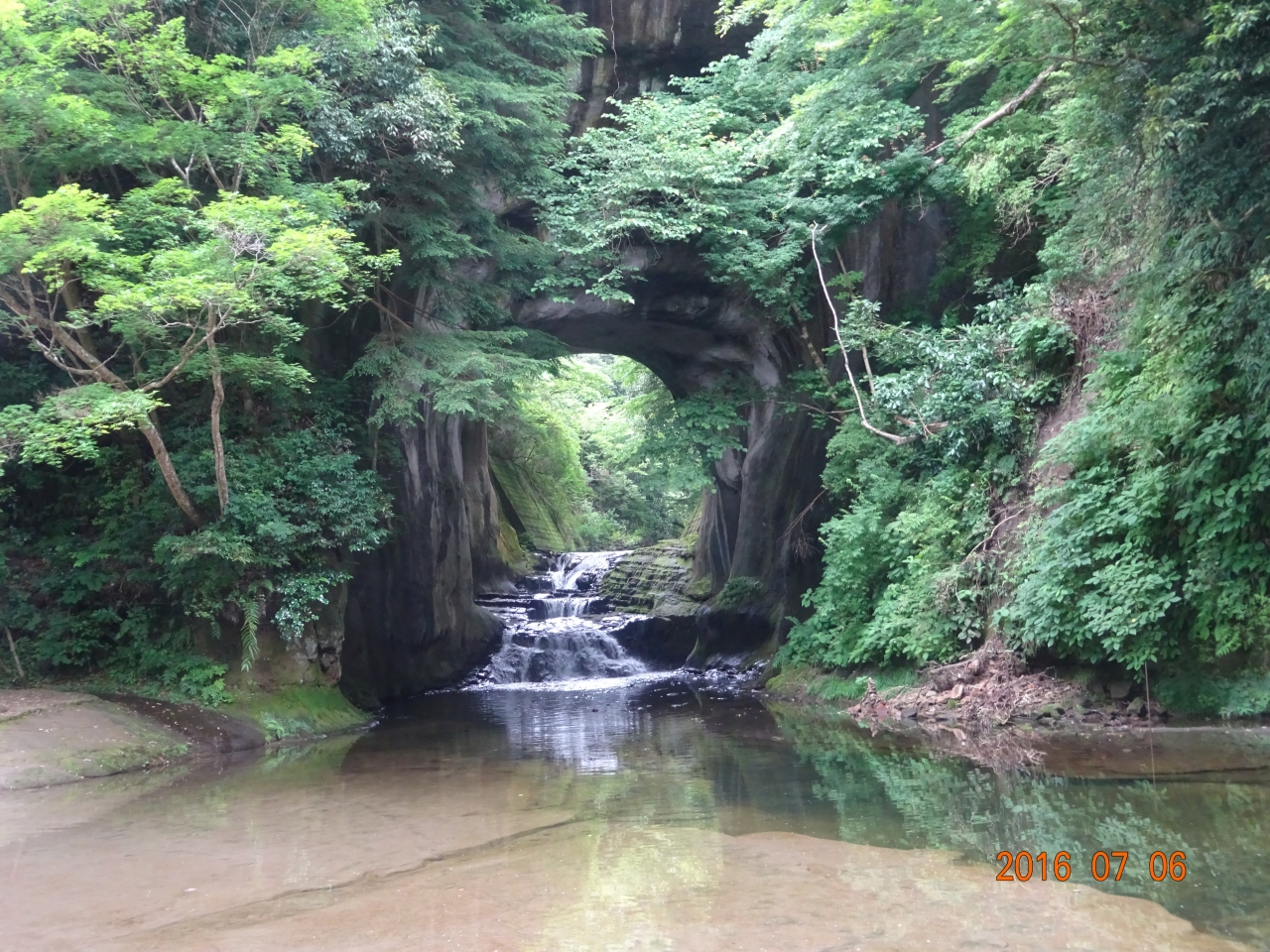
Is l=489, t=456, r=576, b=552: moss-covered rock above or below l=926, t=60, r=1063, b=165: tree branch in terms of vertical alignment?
below

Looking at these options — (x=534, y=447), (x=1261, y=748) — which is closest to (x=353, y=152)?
(x=1261, y=748)

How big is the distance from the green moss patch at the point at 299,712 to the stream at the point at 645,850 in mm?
1690

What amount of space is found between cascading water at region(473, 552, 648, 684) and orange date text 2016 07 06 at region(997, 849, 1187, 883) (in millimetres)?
14728

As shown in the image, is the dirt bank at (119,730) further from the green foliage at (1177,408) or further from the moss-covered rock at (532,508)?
the moss-covered rock at (532,508)

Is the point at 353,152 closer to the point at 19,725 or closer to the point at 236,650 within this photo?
the point at 236,650

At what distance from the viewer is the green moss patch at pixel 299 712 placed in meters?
11.1

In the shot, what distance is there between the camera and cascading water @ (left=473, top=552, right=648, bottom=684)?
1880 centimetres

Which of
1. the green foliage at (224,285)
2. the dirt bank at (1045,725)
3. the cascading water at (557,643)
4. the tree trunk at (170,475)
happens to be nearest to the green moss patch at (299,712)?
the green foliage at (224,285)

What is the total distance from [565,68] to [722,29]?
3.41 m

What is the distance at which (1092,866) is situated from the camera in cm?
439

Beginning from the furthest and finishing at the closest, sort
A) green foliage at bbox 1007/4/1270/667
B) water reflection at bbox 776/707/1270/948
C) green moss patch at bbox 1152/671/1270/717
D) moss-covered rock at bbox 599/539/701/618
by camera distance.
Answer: moss-covered rock at bbox 599/539/701/618 < green moss patch at bbox 1152/671/1270/717 < green foliage at bbox 1007/4/1270/667 < water reflection at bbox 776/707/1270/948

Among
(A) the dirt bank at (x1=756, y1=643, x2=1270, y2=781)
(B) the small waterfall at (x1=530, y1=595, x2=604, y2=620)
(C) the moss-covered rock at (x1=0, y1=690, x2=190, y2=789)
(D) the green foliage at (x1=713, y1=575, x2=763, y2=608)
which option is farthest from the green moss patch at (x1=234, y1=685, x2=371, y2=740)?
(B) the small waterfall at (x1=530, y1=595, x2=604, y2=620)

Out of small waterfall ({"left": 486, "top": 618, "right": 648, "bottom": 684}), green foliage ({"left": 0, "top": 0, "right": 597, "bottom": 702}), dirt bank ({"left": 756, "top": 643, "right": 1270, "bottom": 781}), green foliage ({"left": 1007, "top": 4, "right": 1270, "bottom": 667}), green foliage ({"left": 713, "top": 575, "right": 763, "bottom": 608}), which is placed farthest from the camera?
small waterfall ({"left": 486, "top": 618, "right": 648, "bottom": 684})

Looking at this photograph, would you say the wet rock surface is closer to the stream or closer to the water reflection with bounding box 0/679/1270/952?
the stream
